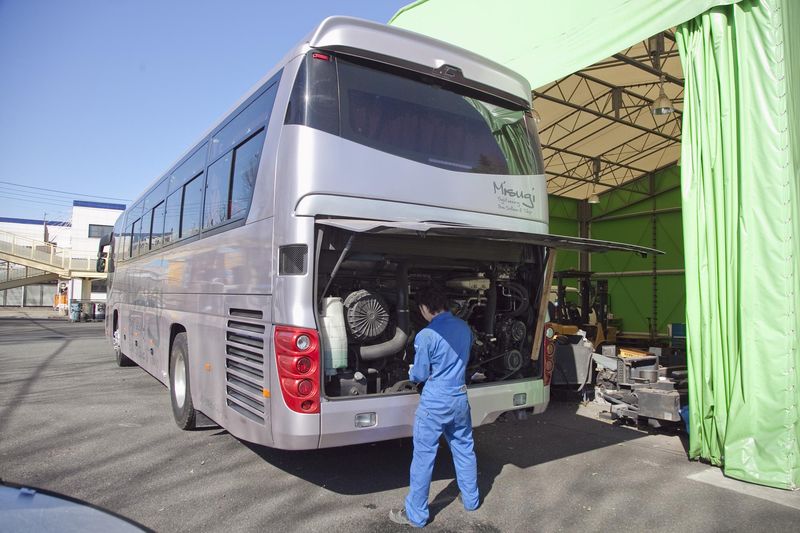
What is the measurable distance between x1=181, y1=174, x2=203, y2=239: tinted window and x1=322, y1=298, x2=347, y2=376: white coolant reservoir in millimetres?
2483

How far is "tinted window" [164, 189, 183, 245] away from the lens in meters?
6.85

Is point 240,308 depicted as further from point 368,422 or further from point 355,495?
point 355,495

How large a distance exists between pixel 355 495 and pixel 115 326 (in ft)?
31.2

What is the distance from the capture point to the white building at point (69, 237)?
36375 millimetres

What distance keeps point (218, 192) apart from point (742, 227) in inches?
203

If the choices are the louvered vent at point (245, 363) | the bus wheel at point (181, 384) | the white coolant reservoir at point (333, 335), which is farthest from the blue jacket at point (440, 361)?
the bus wheel at point (181, 384)

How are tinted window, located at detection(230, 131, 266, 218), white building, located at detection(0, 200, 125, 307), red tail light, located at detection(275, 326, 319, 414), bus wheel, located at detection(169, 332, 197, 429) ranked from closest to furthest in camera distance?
red tail light, located at detection(275, 326, 319, 414) < tinted window, located at detection(230, 131, 266, 218) < bus wheel, located at detection(169, 332, 197, 429) < white building, located at detection(0, 200, 125, 307)

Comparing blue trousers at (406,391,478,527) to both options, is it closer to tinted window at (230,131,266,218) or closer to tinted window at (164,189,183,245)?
tinted window at (230,131,266,218)

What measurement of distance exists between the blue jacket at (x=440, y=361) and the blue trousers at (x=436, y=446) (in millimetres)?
80

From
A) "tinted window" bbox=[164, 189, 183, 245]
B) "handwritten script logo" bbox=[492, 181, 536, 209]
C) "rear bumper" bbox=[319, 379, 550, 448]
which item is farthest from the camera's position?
"tinted window" bbox=[164, 189, 183, 245]

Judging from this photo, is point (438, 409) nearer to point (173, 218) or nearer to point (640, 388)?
point (640, 388)

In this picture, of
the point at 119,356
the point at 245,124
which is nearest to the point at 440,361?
the point at 245,124

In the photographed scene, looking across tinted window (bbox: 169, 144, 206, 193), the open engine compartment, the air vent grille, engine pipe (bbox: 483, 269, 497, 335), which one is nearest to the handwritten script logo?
the open engine compartment

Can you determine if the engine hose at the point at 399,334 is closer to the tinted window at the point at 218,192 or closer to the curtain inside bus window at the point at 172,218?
the tinted window at the point at 218,192
